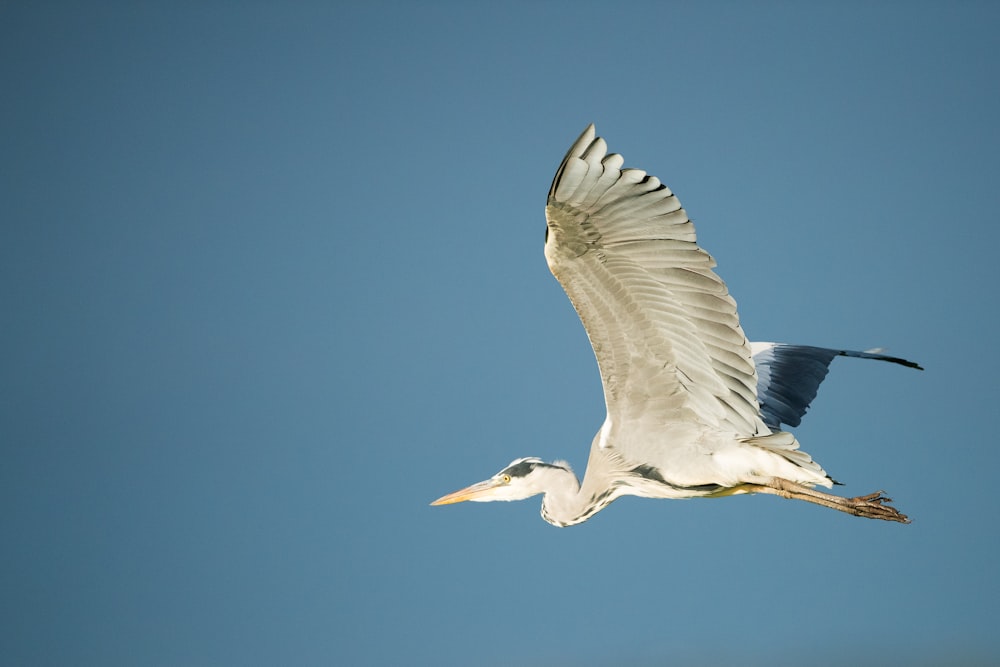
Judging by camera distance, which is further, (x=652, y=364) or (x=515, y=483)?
(x=515, y=483)

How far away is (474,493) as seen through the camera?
7.41m

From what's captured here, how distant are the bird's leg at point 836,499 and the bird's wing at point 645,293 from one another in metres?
0.42

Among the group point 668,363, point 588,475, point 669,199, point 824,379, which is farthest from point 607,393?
Result: point 824,379

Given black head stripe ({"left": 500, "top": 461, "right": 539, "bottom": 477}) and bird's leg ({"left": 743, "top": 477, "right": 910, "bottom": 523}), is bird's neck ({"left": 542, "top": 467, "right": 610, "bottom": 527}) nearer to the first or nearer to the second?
black head stripe ({"left": 500, "top": 461, "right": 539, "bottom": 477})

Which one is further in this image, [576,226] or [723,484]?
[723,484]

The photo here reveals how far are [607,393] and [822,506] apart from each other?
1579mm

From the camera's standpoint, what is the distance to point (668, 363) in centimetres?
576

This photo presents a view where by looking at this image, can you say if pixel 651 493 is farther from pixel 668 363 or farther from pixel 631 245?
pixel 631 245

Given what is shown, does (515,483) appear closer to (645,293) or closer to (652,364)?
(652,364)

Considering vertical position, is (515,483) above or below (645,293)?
below

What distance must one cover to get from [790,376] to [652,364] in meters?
2.47

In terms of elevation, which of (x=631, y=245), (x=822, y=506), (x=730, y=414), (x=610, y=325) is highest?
(x=631, y=245)

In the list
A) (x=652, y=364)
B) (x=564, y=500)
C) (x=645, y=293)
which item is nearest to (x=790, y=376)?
(x=564, y=500)

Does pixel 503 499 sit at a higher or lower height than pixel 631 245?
lower
